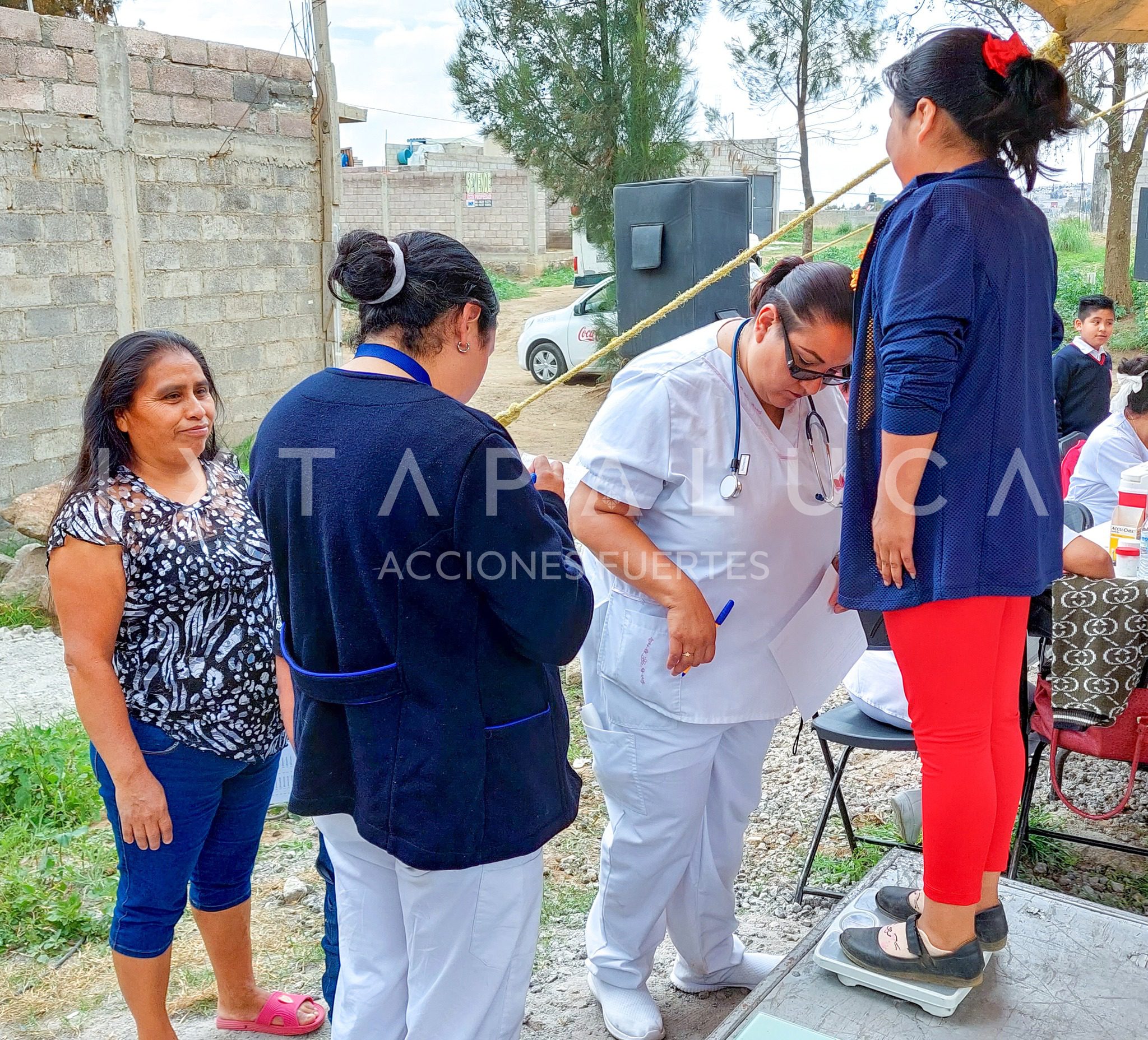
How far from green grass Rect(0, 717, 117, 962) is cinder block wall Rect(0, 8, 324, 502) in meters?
3.18

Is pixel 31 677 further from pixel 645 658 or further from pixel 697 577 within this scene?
pixel 697 577

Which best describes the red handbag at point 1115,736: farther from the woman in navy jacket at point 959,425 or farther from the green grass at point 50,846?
the green grass at point 50,846

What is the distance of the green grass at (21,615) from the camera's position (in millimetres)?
5664

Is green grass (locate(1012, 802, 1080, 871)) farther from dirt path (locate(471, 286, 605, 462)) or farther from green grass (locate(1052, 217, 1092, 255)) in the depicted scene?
green grass (locate(1052, 217, 1092, 255))

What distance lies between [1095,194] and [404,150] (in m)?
17.3

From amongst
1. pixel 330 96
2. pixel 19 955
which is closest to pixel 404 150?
pixel 330 96

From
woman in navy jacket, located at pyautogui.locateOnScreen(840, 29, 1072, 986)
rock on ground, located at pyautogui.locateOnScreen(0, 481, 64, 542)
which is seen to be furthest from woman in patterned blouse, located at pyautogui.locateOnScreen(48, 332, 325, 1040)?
rock on ground, located at pyautogui.locateOnScreen(0, 481, 64, 542)

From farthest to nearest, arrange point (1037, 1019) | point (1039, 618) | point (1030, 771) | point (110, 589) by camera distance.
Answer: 1. point (1030, 771)
2. point (1039, 618)
3. point (110, 589)
4. point (1037, 1019)

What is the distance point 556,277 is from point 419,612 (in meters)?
21.7

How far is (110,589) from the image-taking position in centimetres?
211

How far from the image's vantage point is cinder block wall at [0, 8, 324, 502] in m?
6.34

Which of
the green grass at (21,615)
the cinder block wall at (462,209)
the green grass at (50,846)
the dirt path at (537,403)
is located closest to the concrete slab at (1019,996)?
the green grass at (50,846)

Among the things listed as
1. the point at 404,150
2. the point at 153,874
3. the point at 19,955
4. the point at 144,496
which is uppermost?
the point at 404,150

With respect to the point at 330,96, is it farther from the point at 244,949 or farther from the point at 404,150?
the point at 404,150
